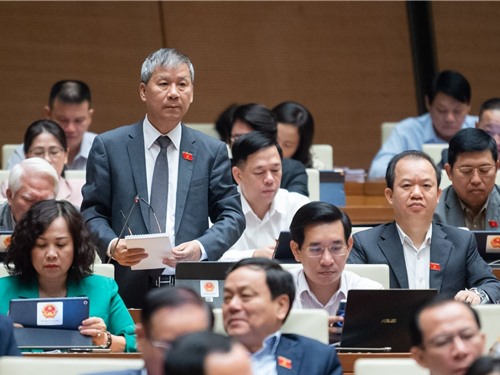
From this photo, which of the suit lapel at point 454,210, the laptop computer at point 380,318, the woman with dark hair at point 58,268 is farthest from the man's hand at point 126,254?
the suit lapel at point 454,210

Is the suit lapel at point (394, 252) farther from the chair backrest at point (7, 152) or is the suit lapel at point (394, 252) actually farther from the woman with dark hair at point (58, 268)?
the chair backrest at point (7, 152)

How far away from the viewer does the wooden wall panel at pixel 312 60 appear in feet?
30.3

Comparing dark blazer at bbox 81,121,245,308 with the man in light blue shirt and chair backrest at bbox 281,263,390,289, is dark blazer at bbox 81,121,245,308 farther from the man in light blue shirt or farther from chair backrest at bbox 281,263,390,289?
the man in light blue shirt

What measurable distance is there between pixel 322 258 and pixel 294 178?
1.98 metres

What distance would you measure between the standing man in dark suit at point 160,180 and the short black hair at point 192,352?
→ 7.82 feet

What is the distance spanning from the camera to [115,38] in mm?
8953

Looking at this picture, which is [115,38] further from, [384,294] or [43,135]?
[384,294]

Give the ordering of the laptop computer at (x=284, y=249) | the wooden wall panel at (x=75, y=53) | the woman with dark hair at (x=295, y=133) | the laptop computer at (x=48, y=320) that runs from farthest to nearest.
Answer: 1. the wooden wall panel at (x=75, y=53)
2. the woman with dark hair at (x=295, y=133)
3. the laptop computer at (x=284, y=249)
4. the laptop computer at (x=48, y=320)

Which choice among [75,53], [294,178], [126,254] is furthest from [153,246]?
[75,53]

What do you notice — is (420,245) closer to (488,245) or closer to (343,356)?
(488,245)

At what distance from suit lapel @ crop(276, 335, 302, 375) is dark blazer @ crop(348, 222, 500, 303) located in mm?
1501

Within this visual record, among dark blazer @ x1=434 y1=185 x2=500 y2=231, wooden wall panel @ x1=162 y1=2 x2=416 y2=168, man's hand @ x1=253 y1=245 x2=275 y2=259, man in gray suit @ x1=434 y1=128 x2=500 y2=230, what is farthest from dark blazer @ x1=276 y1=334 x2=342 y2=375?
wooden wall panel @ x1=162 y1=2 x2=416 y2=168

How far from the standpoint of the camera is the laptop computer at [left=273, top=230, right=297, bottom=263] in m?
4.88

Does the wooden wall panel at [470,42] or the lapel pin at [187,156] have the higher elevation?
the wooden wall panel at [470,42]
